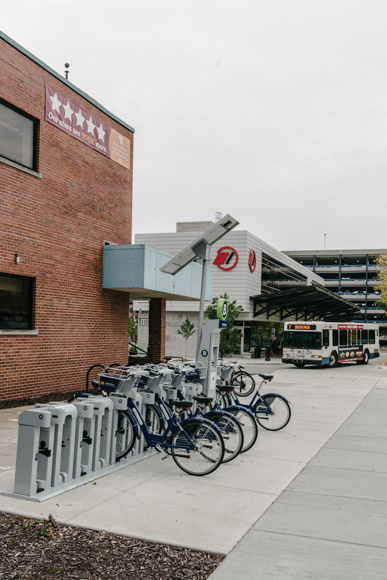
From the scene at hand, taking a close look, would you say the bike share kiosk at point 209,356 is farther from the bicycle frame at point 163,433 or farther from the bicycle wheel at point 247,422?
the bicycle frame at point 163,433

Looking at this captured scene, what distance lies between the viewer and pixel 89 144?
1568 cm

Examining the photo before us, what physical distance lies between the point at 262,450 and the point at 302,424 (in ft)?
9.46

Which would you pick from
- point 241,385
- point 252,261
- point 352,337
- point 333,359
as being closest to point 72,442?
point 241,385

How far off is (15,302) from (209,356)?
16.6 ft

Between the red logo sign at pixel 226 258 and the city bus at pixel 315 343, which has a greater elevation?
the red logo sign at pixel 226 258

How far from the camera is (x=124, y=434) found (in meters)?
7.80

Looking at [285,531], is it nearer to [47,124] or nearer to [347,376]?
[47,124]

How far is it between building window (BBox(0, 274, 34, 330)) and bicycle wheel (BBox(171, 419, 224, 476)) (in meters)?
6.85

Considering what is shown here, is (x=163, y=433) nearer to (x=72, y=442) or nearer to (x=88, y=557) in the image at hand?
(x=72, y=442)

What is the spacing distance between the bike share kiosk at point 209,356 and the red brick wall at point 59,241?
4.57 m

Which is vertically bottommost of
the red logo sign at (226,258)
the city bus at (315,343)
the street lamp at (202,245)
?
the city bus at (315,343)

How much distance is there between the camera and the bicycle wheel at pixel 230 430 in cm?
788

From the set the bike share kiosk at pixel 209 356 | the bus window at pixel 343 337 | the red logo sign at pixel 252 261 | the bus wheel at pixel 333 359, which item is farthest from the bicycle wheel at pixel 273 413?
the red logo sign at pixel 252 261

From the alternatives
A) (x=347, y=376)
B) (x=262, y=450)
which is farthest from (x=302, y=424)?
(x=347, y=376)
